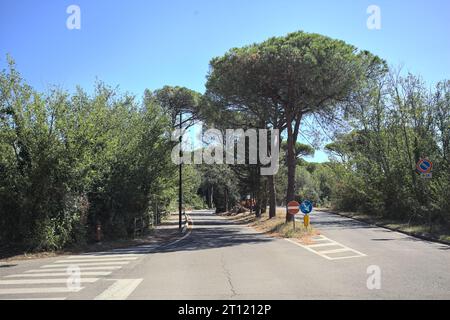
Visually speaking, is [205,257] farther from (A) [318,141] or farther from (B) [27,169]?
(A) [318,141]

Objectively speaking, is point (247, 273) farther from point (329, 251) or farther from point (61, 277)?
point (329, 251)

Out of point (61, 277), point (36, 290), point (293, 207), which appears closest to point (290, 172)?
point (293, 207)

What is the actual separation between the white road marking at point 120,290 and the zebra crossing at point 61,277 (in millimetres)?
680

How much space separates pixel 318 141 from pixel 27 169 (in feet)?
58.6

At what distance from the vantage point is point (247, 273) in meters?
12.0

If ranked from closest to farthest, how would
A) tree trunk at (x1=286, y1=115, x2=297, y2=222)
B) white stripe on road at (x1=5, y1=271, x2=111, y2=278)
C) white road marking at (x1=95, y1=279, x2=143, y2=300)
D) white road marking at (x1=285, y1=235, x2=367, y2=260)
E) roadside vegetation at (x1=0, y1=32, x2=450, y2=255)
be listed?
white road marking at (x1=95, y1=279, x2=143, y2=300) < white stripe on road at (x1=5, y1=271, x2=111, y2=278) < white road marking at (x1=285, y1=235, x2=367, y2=260) < roadside vegetation at (x1=0, y1=32, x2=450, y2=255) < tree trunk at (x1=286, y1=115, x2=297, y2=222)

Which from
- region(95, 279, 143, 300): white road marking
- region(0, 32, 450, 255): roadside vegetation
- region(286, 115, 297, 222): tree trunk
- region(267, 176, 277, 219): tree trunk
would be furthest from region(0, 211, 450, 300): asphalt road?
region(267, 176, 277, 219): tree trunk

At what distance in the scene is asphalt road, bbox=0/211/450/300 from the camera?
9.34m

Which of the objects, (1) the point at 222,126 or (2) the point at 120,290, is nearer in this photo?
(2) the point at 120,290

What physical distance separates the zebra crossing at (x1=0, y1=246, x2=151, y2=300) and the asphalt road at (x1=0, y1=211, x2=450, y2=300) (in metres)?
0.02

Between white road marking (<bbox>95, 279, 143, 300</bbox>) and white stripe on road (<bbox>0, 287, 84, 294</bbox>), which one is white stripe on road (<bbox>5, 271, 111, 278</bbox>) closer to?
white road marking (<bbox>95, 279, 143, 300</bbox>)

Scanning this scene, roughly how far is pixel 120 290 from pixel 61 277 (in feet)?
9.95

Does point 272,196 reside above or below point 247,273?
above
